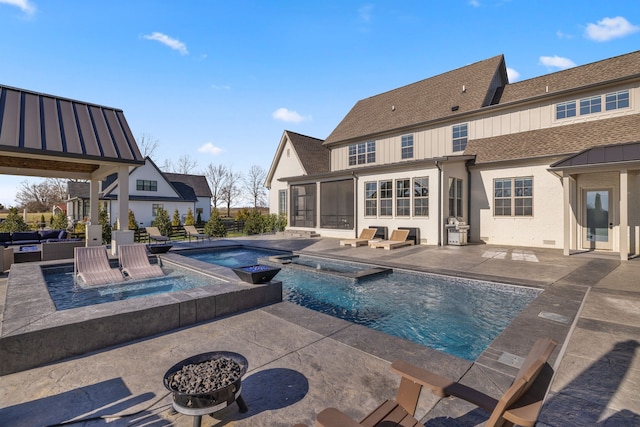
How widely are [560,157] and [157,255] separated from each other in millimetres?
16282

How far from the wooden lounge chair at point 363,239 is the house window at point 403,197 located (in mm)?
1653

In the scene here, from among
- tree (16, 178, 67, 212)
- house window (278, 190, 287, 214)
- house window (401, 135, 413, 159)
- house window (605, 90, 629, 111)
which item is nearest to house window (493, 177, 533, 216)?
house window (605, 90, 629, 111)

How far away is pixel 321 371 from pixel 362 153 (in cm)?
1935

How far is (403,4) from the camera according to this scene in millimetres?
11688

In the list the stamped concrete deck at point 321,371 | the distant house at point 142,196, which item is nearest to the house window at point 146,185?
the distant house at point 142,196

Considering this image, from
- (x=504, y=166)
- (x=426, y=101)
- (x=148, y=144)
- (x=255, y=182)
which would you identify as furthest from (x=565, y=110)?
(x=255, y=182)

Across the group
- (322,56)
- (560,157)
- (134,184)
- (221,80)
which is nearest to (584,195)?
(560,157)

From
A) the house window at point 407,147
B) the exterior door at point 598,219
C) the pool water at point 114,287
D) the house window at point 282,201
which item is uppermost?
the house window at point 407,147

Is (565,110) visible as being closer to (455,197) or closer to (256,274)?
(455,197)

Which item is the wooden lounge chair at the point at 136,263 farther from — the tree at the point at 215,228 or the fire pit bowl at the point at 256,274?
the tree at the point at 215,228

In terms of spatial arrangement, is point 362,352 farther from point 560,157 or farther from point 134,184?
point 134,184

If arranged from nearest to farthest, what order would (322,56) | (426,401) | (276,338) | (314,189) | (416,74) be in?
1. (426,401)
2. (276,338)
3. (322,56)
4. (314,189)
5. (416,74)

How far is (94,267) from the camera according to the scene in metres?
8.26

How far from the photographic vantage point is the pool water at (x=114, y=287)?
6.98m
